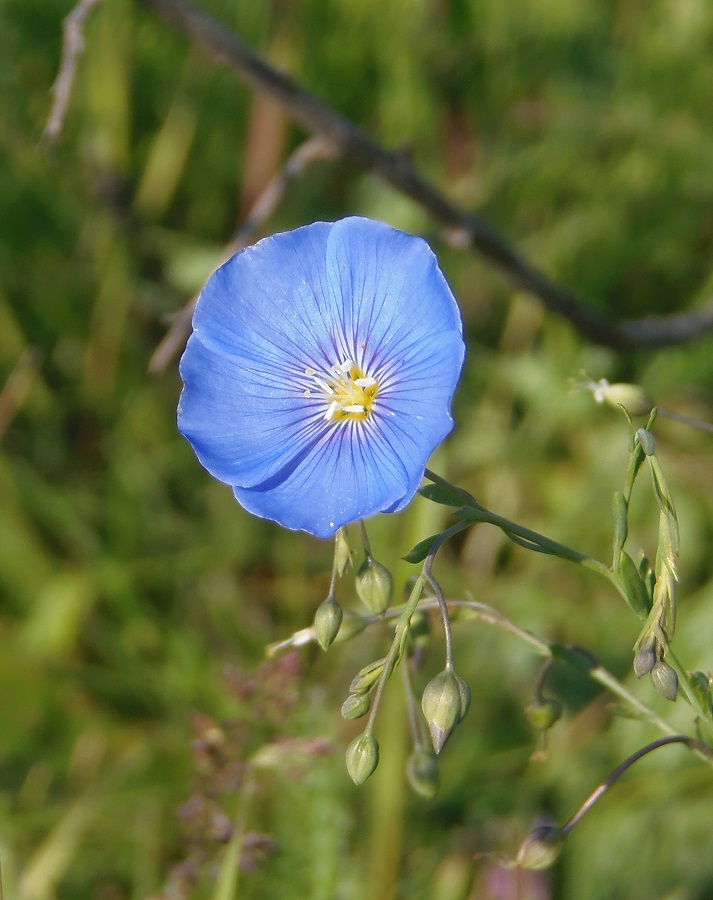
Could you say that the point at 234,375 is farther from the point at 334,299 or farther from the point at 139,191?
the point at 139,191

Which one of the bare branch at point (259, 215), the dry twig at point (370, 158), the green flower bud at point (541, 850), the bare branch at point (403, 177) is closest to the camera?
the green flower bud at point (541, 850)

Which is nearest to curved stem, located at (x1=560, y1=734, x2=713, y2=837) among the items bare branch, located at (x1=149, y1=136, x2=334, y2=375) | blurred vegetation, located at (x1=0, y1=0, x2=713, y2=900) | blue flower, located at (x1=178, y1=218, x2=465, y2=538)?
blue flower, located at (x1=178, y1=218, x2=465, y2=538)

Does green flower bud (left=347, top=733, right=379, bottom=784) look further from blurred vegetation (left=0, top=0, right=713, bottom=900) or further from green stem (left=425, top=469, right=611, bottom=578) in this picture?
blurred vegetation (left=0, top=0, right=713, bottom=900)

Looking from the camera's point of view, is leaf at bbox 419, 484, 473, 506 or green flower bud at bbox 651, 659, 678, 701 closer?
green flower bud at bbox 651, 659, 678, 701

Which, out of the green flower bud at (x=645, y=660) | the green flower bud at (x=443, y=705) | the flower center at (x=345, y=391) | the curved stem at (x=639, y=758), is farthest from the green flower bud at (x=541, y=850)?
the flower center at (x=345, y=391)

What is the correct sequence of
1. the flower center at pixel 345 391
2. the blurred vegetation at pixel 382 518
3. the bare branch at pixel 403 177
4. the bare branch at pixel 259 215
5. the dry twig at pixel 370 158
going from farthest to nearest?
the blurred vegetation at pixel 382 518
the bare branch at pixel 259 215
the bare branch at pixel 403 177
the dry twig at pixel 370 158
the flower center at pixel 345 391

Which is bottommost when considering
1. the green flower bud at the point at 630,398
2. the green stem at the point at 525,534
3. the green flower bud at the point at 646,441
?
the green stem at the point at 525,534

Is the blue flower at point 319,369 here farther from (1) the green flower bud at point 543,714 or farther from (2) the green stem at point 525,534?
(1) the green flower bud at point 543,714
